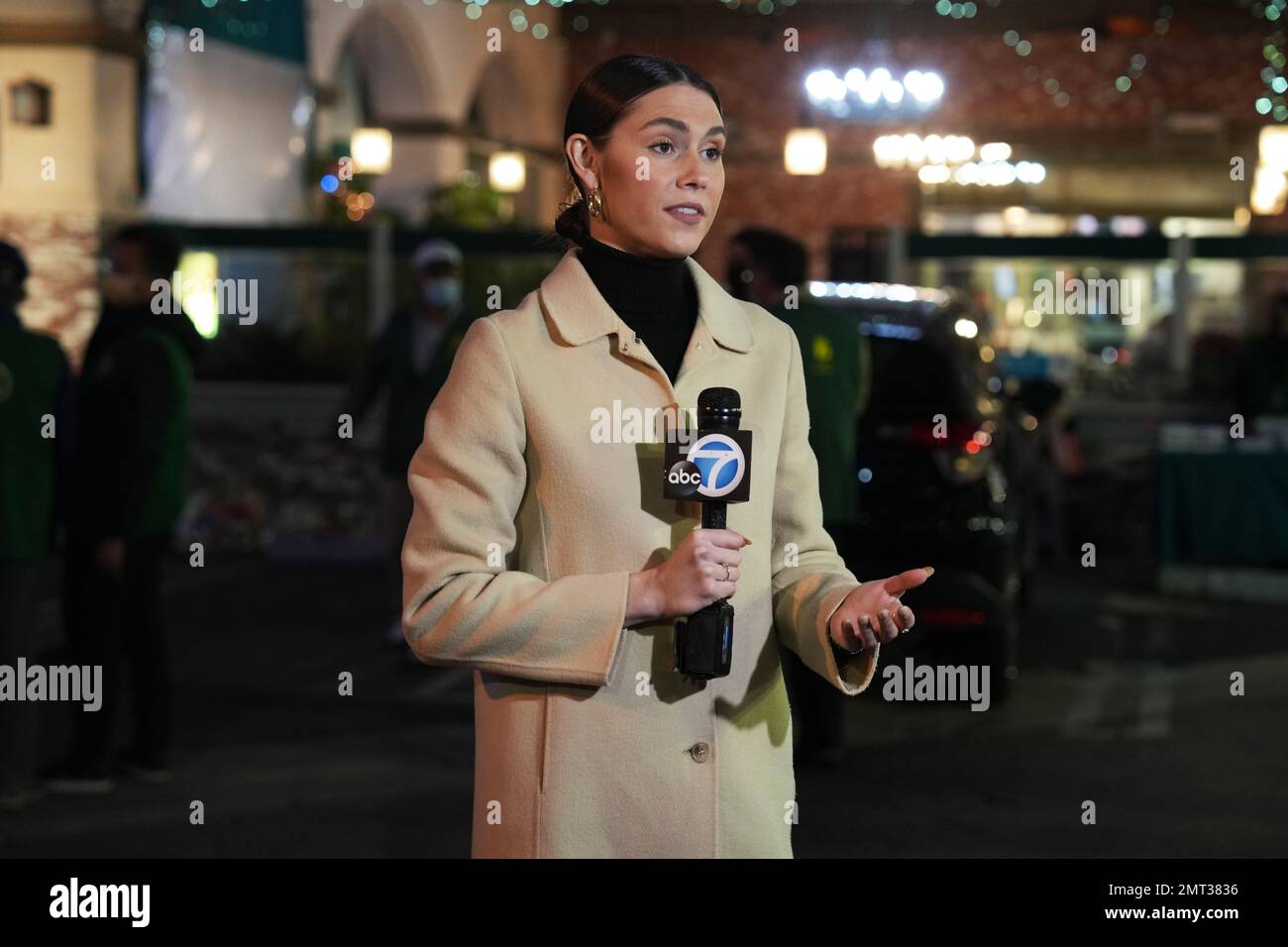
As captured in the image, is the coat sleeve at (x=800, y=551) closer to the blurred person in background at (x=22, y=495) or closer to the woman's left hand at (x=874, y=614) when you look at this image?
the woman's left hand at (x=874, y=614)

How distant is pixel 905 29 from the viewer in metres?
23.7

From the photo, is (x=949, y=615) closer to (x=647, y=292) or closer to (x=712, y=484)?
(x=647, y=292)

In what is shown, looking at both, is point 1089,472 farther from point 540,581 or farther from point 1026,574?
point 540,581

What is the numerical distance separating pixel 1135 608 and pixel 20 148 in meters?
8.20

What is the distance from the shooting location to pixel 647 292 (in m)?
2.68

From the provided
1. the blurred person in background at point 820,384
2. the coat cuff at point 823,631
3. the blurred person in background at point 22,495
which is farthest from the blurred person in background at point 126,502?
the coat cuff at point 823,631

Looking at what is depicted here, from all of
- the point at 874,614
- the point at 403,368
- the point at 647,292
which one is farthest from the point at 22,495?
the point at 874,614

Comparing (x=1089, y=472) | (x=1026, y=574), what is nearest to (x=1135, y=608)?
(x=1026, y=574)

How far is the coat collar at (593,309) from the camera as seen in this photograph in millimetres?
2613

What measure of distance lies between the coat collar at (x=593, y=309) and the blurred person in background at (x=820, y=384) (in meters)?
3.10

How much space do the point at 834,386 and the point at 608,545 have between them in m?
3.88

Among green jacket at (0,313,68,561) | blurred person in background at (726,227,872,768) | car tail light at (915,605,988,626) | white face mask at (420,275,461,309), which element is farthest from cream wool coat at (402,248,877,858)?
white face mask at (420,275,461,309)

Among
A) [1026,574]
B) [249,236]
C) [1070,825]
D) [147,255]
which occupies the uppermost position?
[249,236]

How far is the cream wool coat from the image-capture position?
2.52m
